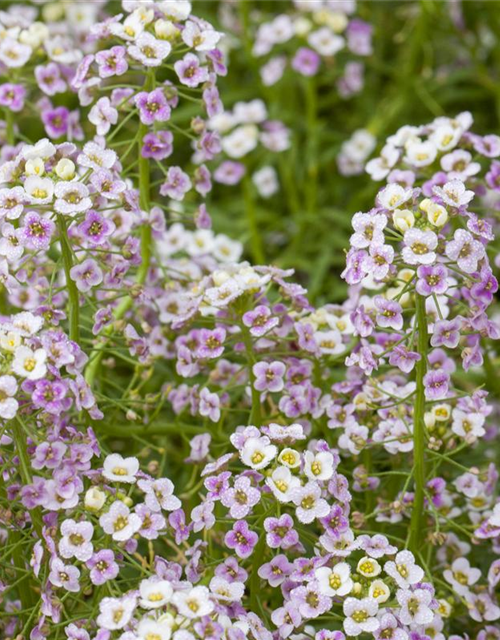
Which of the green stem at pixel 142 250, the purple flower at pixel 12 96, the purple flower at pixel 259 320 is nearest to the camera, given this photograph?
the purple flower at pixel 259 320

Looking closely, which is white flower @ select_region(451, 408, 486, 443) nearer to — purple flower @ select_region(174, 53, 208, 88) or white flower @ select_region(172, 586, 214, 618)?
white flower @ select_region(172, 586, 214, 618)

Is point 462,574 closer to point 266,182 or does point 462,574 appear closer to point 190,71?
point 190,71

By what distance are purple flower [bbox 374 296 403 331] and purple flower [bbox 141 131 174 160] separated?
791mm

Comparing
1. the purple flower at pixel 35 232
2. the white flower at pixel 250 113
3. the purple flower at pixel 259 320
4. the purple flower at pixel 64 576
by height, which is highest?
the purple flower at pixel 35 232

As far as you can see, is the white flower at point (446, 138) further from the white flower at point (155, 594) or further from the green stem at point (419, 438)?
the white flower at point (155, 594)

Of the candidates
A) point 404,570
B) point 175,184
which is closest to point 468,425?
point 404,570

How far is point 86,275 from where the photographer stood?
2.60 meters

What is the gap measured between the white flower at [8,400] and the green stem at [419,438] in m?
0.85

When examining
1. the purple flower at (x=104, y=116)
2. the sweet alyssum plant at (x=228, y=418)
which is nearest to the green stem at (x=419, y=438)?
the sweet alyssum plant at (x=228, y=418)

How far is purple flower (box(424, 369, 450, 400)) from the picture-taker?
2498mm

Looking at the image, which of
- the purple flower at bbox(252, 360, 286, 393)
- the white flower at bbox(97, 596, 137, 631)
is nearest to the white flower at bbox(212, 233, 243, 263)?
the purple flower at bbox(252, 360, 286, 393)

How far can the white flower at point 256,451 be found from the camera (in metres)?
2.37

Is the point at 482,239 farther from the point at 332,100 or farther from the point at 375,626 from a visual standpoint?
the point at 332,100

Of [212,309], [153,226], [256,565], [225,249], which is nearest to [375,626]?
[256,565]
